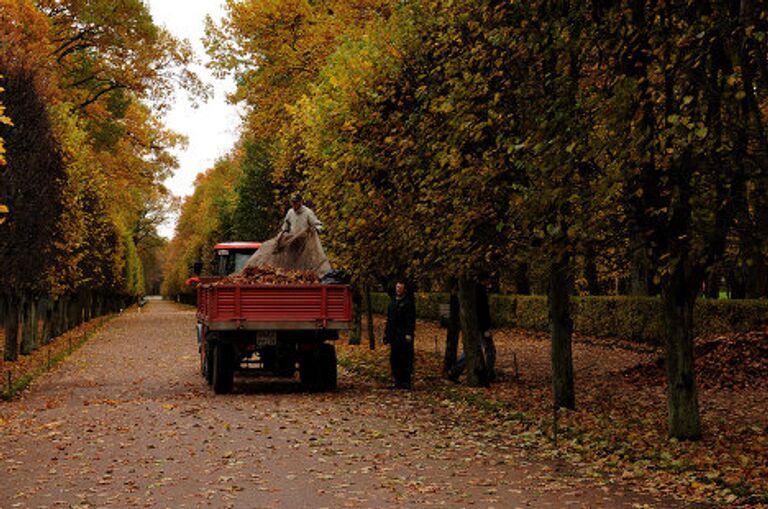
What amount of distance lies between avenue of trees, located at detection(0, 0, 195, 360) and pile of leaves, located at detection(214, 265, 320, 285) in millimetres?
4411

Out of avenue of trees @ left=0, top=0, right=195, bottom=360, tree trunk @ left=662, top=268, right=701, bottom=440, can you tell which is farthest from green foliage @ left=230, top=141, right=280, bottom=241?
tree trunk @ left=662, top=268, right=701, bottom=440

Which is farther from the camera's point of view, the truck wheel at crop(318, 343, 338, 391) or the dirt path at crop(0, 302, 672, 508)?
the truck wheel at crop(318, 343, 338, 391)

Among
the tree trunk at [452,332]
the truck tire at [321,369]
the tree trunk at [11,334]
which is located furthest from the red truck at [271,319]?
the tree trunk at [11,334]

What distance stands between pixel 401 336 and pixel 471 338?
49.2 inches

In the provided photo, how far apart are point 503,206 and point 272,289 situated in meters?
4.31

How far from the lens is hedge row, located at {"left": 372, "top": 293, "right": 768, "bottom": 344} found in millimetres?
24688

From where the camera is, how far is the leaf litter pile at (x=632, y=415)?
9.11 metres

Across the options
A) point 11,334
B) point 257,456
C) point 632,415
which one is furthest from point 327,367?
point 11,334

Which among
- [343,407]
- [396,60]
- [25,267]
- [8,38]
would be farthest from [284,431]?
[8,38]

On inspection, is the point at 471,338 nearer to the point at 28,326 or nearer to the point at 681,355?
the point at 681,355

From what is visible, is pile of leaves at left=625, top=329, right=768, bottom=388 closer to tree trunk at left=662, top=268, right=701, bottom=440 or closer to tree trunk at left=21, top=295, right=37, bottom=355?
tree trunk at left=662, top=268, right=701, bottom=440

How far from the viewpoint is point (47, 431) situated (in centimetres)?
1262

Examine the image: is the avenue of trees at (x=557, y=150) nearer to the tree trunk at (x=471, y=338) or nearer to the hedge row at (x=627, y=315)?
the tree trunk at (x=471, y=338)

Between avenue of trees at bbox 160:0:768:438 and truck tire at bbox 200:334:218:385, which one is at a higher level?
avenue of trees at bbox 160:0:768:438
